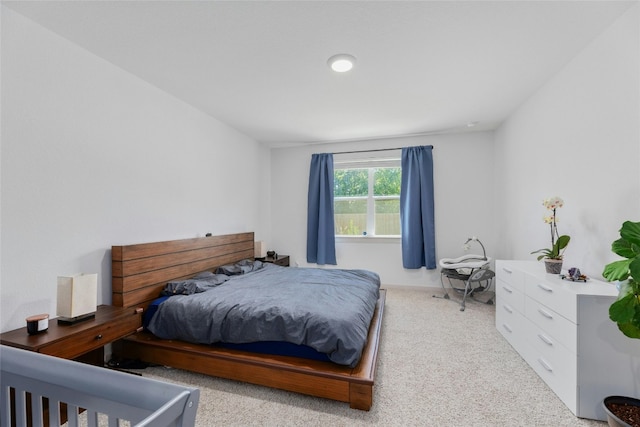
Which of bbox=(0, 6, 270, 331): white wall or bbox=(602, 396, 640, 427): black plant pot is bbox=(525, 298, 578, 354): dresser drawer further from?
bbox=(0, 6, 270, 331): white wall

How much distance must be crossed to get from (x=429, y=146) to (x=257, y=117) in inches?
107

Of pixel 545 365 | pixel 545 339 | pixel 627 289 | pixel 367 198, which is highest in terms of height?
pixel 367 198

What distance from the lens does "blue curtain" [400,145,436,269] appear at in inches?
171

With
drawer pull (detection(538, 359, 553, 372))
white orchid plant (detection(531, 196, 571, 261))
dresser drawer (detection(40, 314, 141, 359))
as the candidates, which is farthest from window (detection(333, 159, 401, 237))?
dresser drawer (detection(40, 314, 141, 359))

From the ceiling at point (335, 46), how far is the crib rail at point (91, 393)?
6.42ft

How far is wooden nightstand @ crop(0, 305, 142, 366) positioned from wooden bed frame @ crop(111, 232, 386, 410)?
0.27 m

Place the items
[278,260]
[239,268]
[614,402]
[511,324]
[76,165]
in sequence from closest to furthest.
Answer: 1. [614,402]
2. [76,165]
3. [511,324]
4. [239,268]
5. [278,260]

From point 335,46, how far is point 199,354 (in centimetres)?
260

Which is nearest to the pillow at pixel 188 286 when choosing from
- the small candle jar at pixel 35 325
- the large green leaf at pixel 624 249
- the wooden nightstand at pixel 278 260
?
the small candle jar at pixel 35 325

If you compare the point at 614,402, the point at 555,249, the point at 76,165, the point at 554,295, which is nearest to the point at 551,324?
the point at 554,295

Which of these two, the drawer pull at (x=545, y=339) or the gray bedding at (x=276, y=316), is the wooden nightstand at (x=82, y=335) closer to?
the gray bedding at (x=276, y=316)

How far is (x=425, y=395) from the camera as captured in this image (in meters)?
1.91

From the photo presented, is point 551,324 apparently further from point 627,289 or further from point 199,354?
point 199,354

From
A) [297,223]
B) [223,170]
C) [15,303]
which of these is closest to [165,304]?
[15,303]
